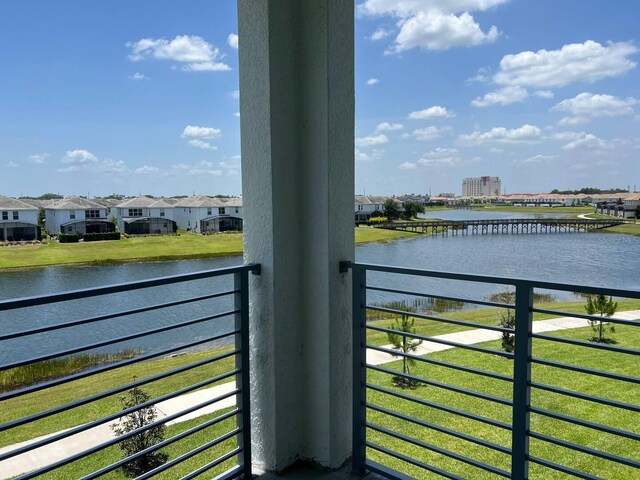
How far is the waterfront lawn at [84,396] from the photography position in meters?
5.81

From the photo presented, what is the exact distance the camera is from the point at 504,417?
5.07 metres

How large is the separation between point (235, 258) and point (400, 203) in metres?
19.0

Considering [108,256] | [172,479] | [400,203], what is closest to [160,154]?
[108,256]

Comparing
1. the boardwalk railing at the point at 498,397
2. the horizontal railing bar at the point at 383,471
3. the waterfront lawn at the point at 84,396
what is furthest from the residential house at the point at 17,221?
the horizontal railing bar at the point at 383,471

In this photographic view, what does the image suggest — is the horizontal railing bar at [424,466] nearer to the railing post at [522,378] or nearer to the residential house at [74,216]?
the railing post at [522,378]

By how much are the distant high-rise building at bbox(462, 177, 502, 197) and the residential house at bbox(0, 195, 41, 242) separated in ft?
65.8

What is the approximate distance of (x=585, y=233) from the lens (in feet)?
126

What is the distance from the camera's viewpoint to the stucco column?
6.57 feet

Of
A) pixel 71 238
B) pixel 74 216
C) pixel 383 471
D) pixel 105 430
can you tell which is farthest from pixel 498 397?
pixel 74 216

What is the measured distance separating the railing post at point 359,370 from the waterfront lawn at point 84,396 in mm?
4392

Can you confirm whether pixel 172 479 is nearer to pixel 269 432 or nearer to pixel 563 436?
pixel 269 432

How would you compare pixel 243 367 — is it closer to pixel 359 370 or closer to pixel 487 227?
pixel 359 370

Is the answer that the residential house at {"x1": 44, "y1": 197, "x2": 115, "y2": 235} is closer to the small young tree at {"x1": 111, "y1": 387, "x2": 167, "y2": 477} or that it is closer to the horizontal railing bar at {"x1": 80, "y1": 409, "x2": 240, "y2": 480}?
the small young tree at {"x1": 111, "y1": 387, "x2": 167, "y2": 477}

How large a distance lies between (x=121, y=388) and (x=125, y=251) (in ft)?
81.4
